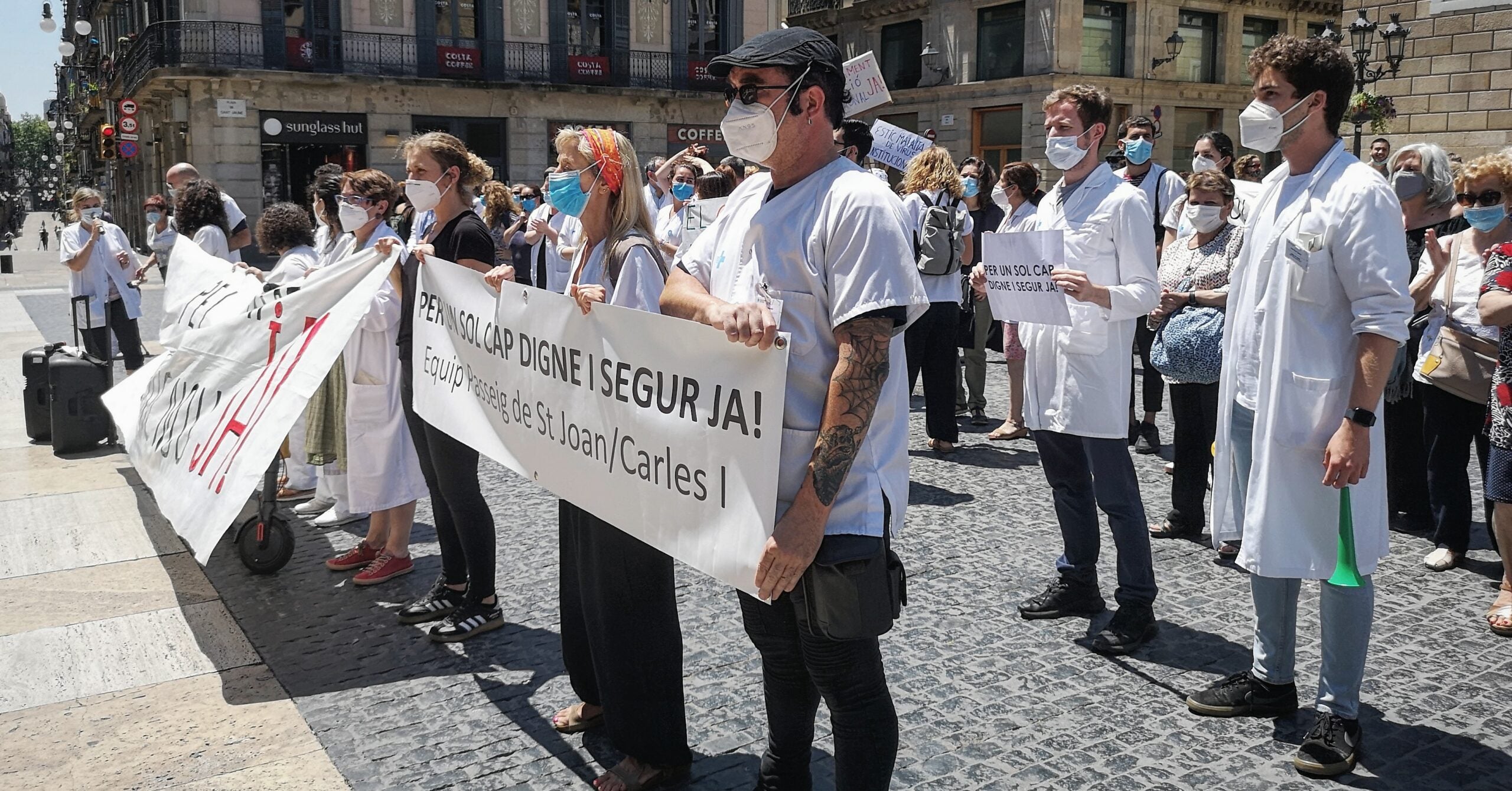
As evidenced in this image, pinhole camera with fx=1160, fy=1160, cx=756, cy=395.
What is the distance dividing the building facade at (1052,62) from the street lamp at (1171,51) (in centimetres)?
15

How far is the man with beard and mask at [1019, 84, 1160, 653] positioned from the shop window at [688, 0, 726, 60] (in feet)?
106

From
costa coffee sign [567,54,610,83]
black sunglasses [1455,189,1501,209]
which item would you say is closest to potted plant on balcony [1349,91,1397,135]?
black sunglasses [1455,189,1501,209]

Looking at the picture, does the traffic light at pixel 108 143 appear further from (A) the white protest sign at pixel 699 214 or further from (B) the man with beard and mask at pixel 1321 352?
(B) the man with beard and mask at pixel 1321 352

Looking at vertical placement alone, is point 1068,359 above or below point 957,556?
above

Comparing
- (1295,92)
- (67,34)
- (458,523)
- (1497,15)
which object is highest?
(67,34)

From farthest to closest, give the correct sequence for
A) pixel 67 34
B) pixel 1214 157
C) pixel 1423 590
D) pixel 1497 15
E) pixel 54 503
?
pixel 67 34 < pixel 1497 15 < pixel 1214 157 < pixel 54 503 < pixel 1423 590

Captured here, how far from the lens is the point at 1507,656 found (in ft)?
14.2

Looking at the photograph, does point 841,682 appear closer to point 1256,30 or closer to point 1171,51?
point 1171,51

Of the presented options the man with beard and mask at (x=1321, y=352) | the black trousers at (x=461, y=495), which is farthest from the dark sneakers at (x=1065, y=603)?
the black trousers at (x=461, y=495)

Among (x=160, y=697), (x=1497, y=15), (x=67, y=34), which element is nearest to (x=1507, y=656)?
(x=160, y=697)

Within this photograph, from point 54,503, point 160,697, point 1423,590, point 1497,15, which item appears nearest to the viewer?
point 160,697

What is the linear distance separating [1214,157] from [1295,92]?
14.9 ft

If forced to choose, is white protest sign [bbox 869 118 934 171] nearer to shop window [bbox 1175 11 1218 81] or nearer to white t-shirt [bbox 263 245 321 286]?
white t-shirt [bbox 263 245 321 286]

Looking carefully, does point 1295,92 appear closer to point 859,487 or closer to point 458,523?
point 859,487
